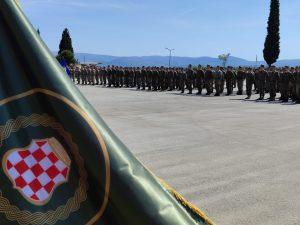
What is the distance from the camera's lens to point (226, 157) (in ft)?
29.2

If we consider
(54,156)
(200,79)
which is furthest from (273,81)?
(54,156)

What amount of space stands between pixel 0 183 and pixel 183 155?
749cm

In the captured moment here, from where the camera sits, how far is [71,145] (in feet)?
5.26

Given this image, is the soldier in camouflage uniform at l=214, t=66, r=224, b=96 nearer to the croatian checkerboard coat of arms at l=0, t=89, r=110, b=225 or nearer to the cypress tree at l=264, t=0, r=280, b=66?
the croatian checkerboard coat of arms at l=0, t=89, r=110, b=225

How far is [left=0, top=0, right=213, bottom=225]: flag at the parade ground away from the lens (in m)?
1.57

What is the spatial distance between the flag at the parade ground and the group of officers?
2166 cm

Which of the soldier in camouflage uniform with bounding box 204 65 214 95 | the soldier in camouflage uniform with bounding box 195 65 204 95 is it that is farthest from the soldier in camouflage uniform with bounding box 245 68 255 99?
the soldier in camouflage uniform with bounding box 195 65 204 95

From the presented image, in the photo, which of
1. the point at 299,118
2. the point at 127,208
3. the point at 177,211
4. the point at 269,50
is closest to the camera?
the point at 127,208

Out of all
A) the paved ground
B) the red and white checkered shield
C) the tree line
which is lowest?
the paved ground

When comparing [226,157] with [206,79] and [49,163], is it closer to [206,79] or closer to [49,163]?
[49,163]

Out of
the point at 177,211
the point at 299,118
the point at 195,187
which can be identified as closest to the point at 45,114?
the point at 177,211

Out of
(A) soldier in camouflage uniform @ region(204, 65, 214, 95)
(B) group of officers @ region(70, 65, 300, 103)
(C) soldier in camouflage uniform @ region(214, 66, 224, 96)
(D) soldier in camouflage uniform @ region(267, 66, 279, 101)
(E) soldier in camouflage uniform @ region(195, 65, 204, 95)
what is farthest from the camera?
(E) soldier in camouflage uniform @ region(195, 65, 204, 95)

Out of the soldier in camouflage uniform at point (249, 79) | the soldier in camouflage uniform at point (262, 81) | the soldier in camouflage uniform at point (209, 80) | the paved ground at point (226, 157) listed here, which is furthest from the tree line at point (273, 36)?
the paved ground at point (226, 157)

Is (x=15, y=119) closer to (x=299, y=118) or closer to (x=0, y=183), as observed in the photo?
(x=0, y=183)
